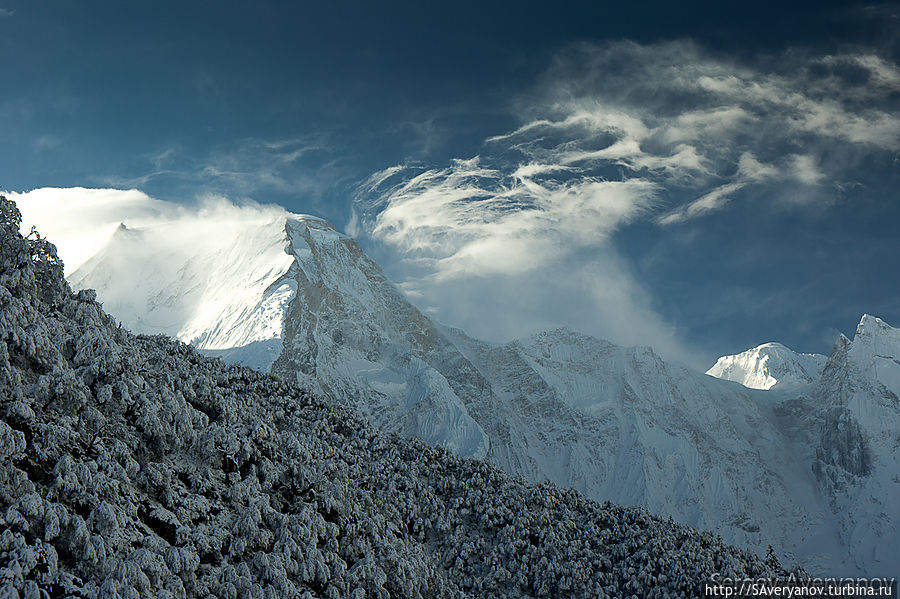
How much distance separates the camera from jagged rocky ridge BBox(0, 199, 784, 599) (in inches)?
2763

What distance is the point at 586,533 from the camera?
137000 mm

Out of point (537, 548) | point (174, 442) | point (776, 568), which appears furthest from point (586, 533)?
point (174, 442)

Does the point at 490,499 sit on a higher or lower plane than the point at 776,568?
higher

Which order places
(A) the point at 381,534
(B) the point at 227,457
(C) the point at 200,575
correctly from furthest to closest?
1. (A) the point at 381,534
2. (B) the point at 227,457
3. (C) the point at 200,575

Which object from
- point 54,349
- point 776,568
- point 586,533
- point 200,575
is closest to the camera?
point 200,575

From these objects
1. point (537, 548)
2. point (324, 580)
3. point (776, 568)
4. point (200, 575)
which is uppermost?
point (200, 575)

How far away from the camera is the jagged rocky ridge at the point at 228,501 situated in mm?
70188

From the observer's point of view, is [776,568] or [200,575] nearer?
[200,575]

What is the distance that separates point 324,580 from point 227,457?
73.8ft

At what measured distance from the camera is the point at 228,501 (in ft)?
302

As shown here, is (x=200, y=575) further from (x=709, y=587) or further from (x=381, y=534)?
(x=709, y=587)

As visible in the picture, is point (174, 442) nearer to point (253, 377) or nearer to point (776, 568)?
point (253, 377)

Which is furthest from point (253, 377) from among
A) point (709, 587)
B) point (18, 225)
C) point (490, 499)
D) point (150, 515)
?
point (709, 587)

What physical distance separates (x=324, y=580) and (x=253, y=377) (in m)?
83.3
